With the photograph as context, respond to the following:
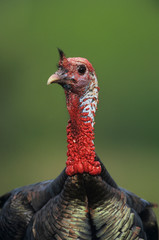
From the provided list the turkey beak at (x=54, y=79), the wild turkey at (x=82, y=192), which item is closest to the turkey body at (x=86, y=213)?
the wild turkey at (x=82, y=192)

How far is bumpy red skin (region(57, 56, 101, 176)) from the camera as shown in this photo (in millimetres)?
1781

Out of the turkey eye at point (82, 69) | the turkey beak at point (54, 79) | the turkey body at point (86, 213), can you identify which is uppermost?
the turkey eye at point (82, 69)

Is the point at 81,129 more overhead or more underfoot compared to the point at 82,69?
more underfoot

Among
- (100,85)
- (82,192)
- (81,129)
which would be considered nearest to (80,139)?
(81,129)

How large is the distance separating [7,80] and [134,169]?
1.94m

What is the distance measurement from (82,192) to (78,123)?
0.27 metres

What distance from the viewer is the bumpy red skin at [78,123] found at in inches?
70.1

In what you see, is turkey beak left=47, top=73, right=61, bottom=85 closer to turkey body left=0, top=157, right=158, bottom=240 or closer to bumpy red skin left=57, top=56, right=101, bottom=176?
bumpy red skin left=57, top=56, right=101, bottom=176

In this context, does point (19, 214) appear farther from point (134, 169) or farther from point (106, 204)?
point (134, 169)

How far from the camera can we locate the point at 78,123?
1800 mm

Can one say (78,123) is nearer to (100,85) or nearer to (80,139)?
(80,139)

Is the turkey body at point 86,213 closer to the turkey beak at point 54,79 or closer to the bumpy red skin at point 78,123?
the bumpy red skin at point 78,123

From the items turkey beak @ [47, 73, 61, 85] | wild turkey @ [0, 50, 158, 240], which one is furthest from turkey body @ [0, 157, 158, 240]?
turkey beak @ [47, 73, 61, 85]

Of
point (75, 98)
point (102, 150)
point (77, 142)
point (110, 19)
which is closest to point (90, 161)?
point (77, 142)
